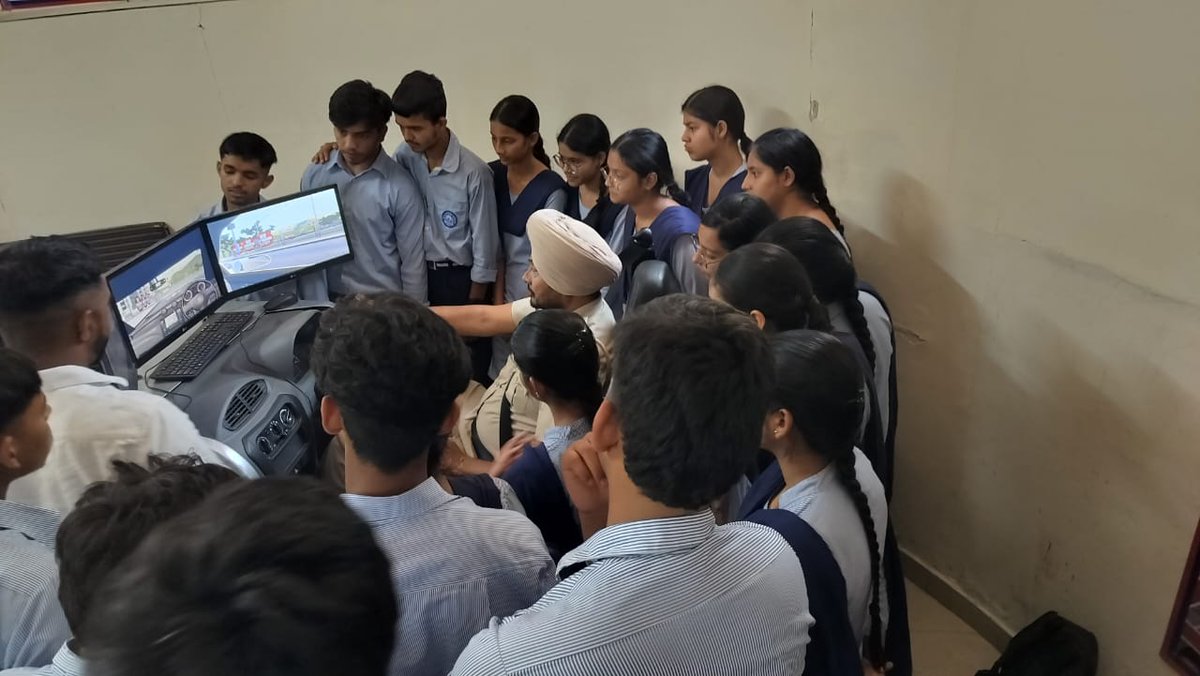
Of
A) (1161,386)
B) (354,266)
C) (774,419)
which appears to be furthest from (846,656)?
(354,266)

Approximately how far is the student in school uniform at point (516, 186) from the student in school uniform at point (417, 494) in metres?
1.61

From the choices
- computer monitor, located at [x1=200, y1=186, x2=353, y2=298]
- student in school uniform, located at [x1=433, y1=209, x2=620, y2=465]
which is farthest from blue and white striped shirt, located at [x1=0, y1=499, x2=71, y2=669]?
computer monitor, located at [x1=200, y1=186, x2=353, y2=298]

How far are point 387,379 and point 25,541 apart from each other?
0.56 meters

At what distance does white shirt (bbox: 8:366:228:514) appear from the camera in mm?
1233

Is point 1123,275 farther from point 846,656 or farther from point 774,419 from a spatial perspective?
point 846,656

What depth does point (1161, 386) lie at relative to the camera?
1.56 meters

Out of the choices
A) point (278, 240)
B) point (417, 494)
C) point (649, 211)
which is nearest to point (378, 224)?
point (278, 240)

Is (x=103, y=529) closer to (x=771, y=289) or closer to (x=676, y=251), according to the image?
(x=771, y=289)

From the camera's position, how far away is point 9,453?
1088 millimetres

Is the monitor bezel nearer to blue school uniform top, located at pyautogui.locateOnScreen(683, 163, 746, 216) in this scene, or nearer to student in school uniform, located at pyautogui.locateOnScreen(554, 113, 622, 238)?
student in school uniform, located at pyautogui.locateOnScreen(554, 113, 622, 238)

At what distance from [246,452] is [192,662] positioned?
1.40 metres

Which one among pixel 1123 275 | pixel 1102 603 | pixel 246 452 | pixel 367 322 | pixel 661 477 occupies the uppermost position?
pixel 367 322

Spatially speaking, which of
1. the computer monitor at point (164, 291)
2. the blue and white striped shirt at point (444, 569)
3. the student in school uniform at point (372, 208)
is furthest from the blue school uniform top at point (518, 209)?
the blue and white striped shirt at point (444, 569)

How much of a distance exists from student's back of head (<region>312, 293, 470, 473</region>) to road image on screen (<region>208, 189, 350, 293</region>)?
1424mm
